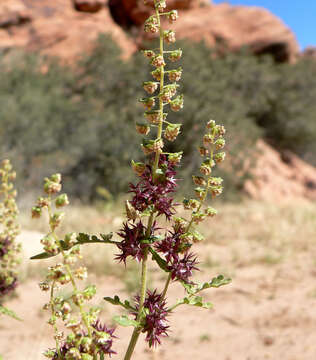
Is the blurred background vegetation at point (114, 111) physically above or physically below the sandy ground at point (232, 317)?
above

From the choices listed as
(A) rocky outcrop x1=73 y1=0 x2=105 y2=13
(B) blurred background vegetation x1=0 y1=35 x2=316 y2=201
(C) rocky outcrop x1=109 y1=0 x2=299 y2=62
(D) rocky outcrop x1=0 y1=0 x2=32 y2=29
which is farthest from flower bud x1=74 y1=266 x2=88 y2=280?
(A) rocky outcrop x1=73 y1=0 x2=105 y2=13

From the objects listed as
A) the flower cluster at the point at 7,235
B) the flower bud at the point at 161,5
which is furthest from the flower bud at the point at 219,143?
the flower cluster at the point at 7,235

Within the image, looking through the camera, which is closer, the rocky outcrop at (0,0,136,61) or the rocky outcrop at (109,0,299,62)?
the rocky outcrop at (0,0,136,61)

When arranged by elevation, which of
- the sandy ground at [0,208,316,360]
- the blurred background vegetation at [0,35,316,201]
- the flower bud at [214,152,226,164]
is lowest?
the flower bud at [214,152,226,164]

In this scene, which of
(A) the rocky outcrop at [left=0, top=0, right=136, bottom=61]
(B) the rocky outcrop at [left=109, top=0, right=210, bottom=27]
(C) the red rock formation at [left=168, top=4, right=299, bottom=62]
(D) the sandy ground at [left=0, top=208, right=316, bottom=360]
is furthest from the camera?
(B) the rocky outcrop at [left=109, top=0, right=210, bottom=27]

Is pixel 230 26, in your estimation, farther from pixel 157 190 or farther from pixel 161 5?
pixel 157 190

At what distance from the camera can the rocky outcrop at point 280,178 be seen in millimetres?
21270

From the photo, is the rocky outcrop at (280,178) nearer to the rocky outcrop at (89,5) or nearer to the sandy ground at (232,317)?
the sandy ground at (232,317)

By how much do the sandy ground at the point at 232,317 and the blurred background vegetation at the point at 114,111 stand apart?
21.8 ft

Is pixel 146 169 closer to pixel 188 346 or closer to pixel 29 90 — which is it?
pixel 188 346

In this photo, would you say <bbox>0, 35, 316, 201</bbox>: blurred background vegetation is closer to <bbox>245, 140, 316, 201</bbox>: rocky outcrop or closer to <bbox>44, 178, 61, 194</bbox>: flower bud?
<bbox>245, 140, 316, 201</bbox>: rocky outcrop

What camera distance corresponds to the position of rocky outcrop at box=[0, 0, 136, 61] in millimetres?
23641

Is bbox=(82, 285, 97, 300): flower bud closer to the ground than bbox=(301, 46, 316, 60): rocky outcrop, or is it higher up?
closer to the ground

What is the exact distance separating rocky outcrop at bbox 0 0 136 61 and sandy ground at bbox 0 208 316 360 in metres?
18.7
